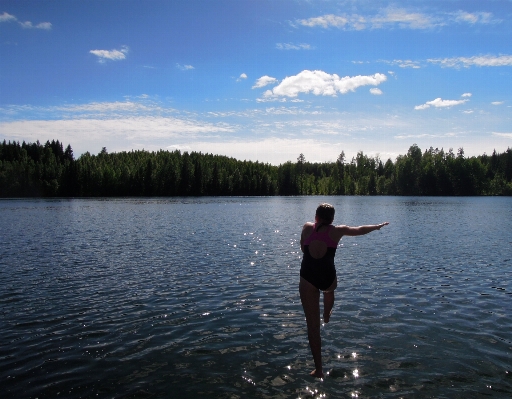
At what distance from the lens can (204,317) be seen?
1479 cm

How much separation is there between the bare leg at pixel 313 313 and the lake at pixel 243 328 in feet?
1.61

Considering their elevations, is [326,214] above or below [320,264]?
above

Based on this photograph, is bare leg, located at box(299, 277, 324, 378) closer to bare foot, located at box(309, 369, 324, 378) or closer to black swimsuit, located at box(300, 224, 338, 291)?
bare foot, located at box(309, 369, 324, 378)

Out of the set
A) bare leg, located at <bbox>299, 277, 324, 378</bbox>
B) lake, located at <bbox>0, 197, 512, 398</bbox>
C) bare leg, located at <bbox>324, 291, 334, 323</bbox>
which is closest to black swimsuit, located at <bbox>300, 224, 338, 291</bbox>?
bare leg, located at <bbox>299, 277, 324, 378</bbox>

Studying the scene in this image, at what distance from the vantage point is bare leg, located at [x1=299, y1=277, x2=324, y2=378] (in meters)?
9.56

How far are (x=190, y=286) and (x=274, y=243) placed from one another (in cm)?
1679

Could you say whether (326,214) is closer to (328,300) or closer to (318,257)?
(318,257)

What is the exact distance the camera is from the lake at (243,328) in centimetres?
973

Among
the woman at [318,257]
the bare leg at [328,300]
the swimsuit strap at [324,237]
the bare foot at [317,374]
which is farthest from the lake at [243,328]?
the swimsuit strap at [324,237]

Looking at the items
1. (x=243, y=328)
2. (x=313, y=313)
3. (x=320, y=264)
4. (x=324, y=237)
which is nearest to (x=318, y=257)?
(x=320, y=264)

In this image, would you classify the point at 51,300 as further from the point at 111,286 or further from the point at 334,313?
the point at 334,313

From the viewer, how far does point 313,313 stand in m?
9.58

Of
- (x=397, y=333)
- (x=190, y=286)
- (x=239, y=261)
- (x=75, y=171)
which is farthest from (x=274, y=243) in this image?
(x=75, y=171)

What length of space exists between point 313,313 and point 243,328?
467 cm
